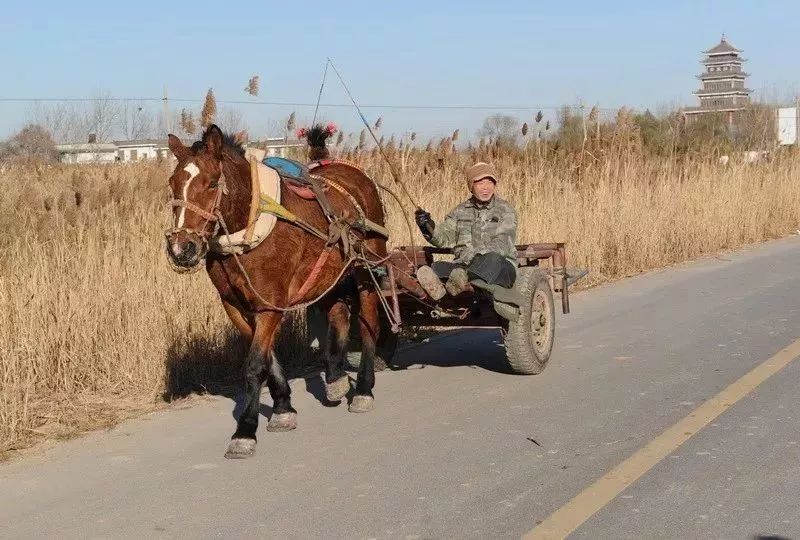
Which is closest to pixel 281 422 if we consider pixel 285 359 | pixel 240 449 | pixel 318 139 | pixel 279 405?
pixel 279 405

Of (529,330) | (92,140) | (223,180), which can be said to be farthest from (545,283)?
(92,140)

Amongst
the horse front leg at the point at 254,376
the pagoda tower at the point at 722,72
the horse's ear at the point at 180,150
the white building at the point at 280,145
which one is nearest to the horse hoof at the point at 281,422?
the horse front leg at the point at 254,376

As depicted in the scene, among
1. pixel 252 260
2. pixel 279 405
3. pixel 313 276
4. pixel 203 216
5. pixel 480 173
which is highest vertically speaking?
pixel 480 173

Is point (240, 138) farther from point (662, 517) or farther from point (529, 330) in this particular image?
point (662, 517)

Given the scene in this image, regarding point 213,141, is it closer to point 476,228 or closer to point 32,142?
point 476,228

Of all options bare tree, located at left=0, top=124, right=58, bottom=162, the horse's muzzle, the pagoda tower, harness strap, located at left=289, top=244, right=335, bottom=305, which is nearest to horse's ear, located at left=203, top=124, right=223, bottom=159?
the horse's muzzle

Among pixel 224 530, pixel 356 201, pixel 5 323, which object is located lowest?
pixel 224 530

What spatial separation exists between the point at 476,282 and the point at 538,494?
105 inches

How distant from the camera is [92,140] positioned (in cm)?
1848

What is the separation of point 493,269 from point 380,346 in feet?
4.73

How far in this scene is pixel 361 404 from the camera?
7.46 meters

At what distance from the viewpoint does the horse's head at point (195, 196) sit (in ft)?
19.3

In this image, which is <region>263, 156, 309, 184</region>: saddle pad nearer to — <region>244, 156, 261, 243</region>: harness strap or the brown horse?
the brown horse

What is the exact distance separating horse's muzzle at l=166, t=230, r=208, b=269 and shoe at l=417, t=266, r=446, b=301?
229 cm
